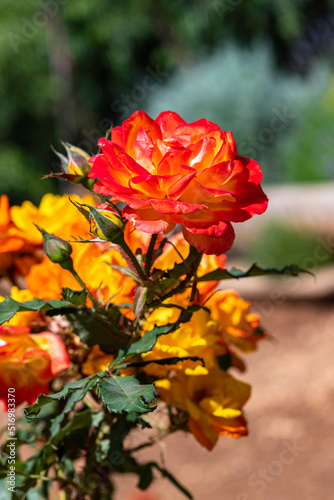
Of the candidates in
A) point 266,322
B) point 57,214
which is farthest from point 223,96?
point 57,214

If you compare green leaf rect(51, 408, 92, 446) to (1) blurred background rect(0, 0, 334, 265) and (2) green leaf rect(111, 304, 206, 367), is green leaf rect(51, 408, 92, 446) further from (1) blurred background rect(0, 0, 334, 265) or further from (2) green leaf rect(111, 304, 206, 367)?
(1) blurred background rect(0, 0, 334, 265)

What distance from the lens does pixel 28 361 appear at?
52cm

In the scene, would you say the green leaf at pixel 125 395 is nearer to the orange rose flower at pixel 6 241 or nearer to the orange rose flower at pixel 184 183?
the orange rose flower at pixel 184 183

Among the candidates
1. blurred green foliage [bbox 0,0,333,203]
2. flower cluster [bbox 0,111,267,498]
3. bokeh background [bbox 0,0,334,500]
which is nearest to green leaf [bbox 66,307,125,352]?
flower cluster [bbox 0,111,267,498]

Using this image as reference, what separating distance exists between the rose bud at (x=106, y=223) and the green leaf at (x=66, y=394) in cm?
9

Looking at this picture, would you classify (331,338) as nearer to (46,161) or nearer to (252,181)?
(252,181)

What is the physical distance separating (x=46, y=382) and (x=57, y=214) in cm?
14

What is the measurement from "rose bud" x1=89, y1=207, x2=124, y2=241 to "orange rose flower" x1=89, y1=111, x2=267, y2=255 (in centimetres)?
1

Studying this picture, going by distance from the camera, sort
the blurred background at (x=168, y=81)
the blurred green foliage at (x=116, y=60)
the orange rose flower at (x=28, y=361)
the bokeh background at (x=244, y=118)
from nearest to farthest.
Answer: the orange rose flower at (x=28, y=361) → the bokeh background at (x=244, y=118) → the blurred background at (x=168, y=81) → the blurred green foliage at (x=116, y=60)

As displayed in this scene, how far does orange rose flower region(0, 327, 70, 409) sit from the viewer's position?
0.51 metres

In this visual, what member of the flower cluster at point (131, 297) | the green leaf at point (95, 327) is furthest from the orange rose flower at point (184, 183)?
the green leaf at point (95, 327)

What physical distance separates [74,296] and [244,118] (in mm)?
4520

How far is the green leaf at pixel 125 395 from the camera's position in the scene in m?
0.40

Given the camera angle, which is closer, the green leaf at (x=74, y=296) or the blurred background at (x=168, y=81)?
the green leaf at (x=74, y=296)
